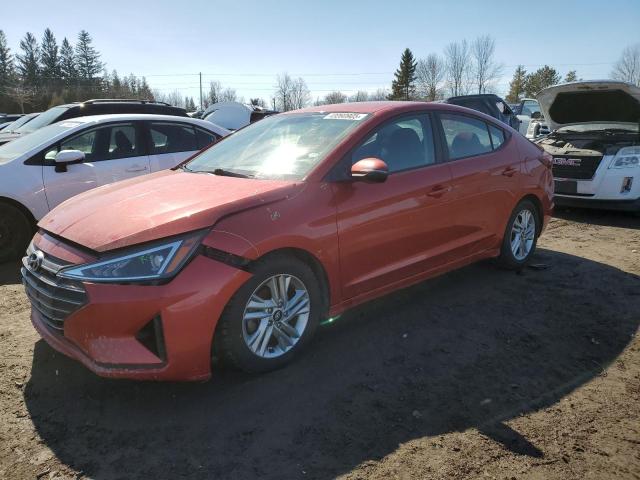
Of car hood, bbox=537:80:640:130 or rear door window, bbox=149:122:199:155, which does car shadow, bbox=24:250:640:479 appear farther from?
car hood, bbox=537:80:640:130

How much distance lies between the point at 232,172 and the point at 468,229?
2073 mm

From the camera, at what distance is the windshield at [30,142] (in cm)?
562

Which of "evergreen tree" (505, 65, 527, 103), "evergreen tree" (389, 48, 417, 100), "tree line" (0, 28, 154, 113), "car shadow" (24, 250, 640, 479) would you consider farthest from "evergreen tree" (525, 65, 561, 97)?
"car shadow" (24, 250, 640, 479)

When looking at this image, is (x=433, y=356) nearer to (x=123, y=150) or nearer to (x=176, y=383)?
(x=176, y=383)

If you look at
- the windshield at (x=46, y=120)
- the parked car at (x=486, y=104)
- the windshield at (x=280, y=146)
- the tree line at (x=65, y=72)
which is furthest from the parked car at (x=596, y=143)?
the tree line at (x=65, y=72)

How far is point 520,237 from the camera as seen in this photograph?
16.3 ft

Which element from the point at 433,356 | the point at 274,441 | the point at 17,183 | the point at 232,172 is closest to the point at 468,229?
the point at 433,356

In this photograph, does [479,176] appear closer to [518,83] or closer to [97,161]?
[97,161]

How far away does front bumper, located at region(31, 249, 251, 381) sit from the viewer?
2516mm

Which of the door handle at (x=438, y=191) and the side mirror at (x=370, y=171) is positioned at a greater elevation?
the side mirror at (x=370, y=171)

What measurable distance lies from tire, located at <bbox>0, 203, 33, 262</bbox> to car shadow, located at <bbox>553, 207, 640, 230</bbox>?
728cm

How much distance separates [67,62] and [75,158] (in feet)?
291

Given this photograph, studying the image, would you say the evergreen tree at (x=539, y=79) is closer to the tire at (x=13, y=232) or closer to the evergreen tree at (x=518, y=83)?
the evergreen tree at (x=518, y=83)

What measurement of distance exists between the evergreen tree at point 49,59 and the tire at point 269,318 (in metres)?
86.3
